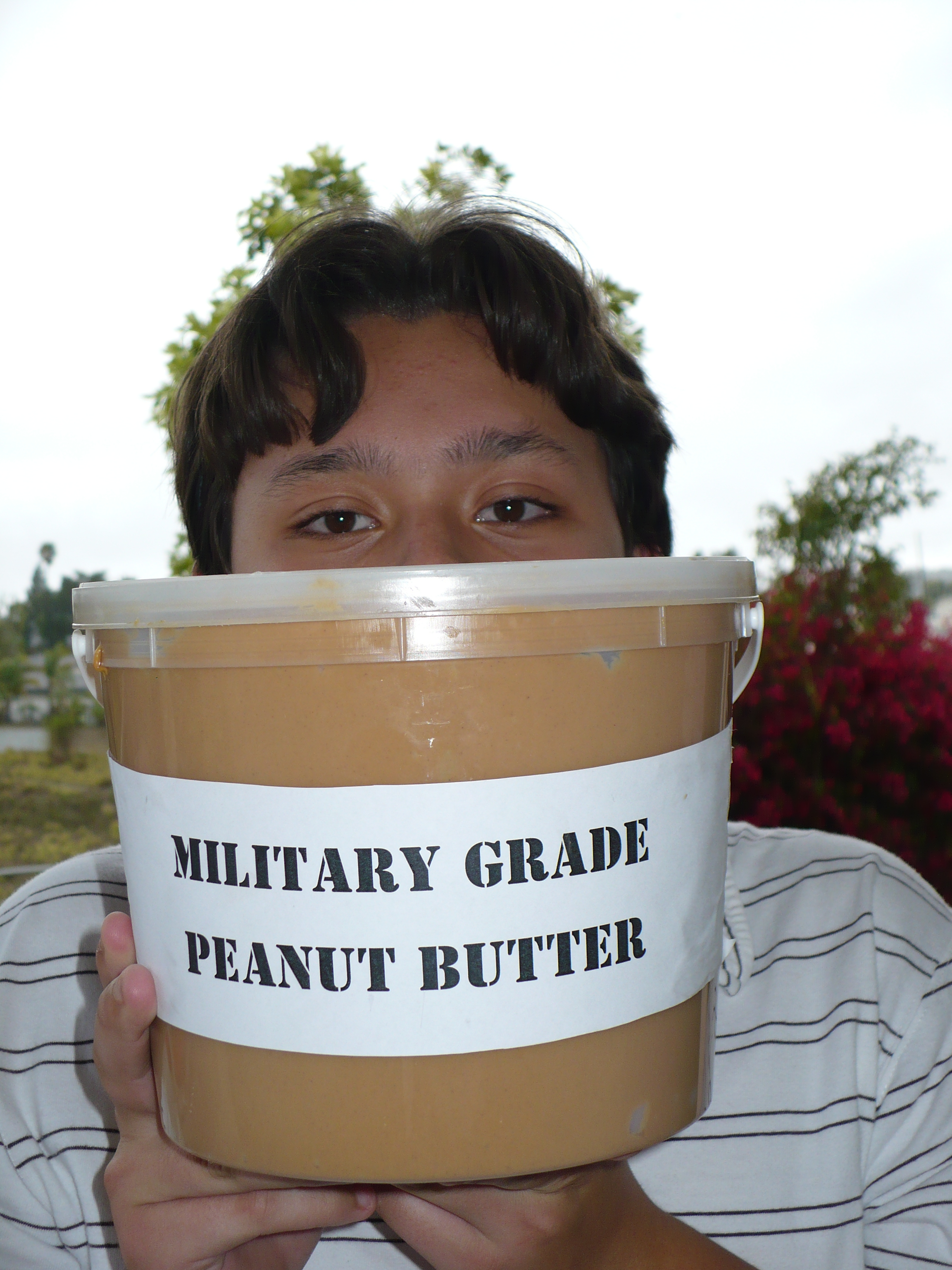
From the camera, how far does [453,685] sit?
45 centimetres

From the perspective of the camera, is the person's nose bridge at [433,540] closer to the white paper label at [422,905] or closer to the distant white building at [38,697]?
the white paper label at [422,905]

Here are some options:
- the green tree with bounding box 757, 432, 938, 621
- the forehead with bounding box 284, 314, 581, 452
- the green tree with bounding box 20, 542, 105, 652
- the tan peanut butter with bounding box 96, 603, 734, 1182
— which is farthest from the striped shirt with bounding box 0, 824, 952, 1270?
the green tree with bounding box 757, 432, 938, 621

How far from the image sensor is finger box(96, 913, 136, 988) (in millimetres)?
561

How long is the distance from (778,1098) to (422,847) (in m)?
0.62

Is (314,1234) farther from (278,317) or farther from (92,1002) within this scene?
(278,317)

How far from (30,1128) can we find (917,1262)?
802 mm

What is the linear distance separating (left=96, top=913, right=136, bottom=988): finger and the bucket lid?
0.20 m

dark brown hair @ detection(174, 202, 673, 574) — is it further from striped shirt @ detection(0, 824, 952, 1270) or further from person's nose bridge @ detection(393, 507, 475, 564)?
striped shirt @ detection(0, 824, 952, 1270)

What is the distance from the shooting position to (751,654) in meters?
0.60

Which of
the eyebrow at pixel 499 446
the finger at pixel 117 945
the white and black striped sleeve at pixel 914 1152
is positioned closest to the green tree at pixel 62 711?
the eyebrow at pixel 499 446

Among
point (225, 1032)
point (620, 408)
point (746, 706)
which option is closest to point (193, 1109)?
point (225, 1032)

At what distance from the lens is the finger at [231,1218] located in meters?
0.61

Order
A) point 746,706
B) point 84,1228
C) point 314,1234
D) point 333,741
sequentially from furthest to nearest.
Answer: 1. point 746,706
2. point 84,1228
3. point 314,1234
4. point 333,741

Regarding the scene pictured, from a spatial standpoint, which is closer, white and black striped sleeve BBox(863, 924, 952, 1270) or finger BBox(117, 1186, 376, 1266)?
finger BBox(117, 1186, 376, 1266)
